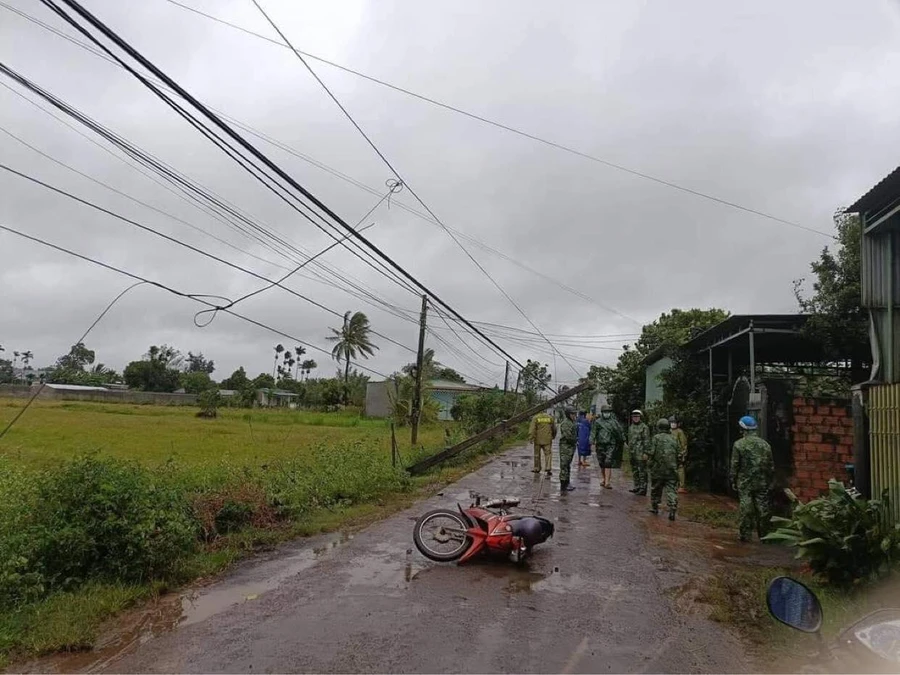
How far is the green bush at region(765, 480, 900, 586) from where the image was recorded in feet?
18.5

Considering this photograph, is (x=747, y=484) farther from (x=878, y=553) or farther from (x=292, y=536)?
(x=292, y=536)

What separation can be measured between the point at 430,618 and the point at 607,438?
9.63 meters

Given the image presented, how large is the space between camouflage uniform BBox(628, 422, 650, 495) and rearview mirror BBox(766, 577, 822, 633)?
9593 millimetres

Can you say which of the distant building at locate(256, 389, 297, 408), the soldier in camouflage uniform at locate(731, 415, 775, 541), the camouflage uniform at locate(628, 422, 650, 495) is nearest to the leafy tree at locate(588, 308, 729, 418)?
the camouflage uniform at locate(628, 422, 650, 495)

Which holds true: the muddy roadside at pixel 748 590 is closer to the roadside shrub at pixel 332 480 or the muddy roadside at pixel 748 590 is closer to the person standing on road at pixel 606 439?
the person standing on road at pixel 606 439

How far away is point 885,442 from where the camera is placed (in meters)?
6.78

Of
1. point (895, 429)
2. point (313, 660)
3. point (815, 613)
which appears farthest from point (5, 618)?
point (895, 429)

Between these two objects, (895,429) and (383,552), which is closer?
(895,429)

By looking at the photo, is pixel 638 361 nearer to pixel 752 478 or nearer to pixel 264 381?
pixel 752 478

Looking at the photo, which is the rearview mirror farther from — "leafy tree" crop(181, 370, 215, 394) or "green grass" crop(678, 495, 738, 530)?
"leafy tree" crop(181, 370, 215, 394)

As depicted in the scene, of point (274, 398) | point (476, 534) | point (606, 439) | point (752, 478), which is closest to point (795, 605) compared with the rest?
point (476, 534)

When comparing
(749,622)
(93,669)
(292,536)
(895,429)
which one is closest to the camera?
(93,669)

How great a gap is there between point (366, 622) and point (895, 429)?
→ 5.47 m

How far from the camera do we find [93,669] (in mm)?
4453
